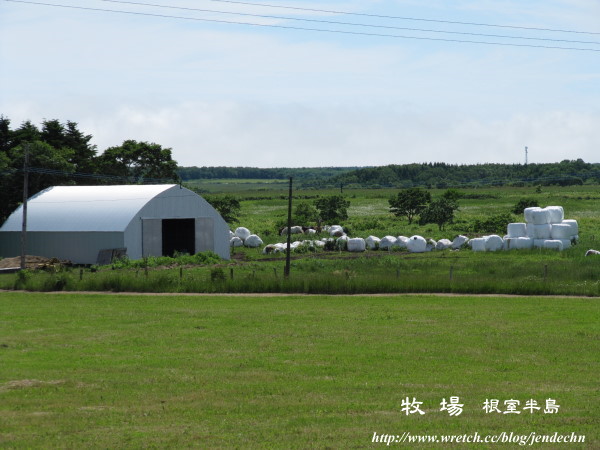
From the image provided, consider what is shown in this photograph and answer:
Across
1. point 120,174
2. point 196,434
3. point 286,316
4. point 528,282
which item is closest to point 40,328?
point 286,316

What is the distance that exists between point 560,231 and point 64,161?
3892 cm

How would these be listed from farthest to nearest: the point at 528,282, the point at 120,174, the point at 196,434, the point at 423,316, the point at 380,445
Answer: the point at 120,174 < the point at 528,282 < the point at 423,316 < the point at 196,434 < the point at 380,445

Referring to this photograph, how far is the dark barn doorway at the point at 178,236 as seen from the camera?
5888cm

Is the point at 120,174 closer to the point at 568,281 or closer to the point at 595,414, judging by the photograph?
the point at 568,281

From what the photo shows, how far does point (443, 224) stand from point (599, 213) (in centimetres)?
2726

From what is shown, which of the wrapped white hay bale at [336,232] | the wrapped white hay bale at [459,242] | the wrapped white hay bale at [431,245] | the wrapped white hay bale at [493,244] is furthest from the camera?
the wrapped white hay bale at [336,232]

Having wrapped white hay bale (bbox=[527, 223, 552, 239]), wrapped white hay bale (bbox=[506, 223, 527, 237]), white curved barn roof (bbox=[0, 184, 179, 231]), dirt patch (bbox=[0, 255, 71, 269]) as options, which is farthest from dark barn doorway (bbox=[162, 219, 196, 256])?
wrapped white hay bale (bbox=[527, 223, 552, 239])

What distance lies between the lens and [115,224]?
52.8m

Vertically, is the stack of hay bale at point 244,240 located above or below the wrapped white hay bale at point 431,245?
above

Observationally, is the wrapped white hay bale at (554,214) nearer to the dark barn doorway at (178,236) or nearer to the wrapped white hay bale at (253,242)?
the wrapped white hay bale at (253,242)

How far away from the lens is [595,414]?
13.1 m

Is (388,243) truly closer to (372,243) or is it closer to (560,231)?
(372,243)

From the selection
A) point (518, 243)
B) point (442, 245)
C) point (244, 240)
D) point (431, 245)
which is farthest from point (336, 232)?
point (518, 243)

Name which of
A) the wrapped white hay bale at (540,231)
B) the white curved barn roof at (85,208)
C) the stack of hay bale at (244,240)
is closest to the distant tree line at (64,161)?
the white curved barn roof at (85,208)
